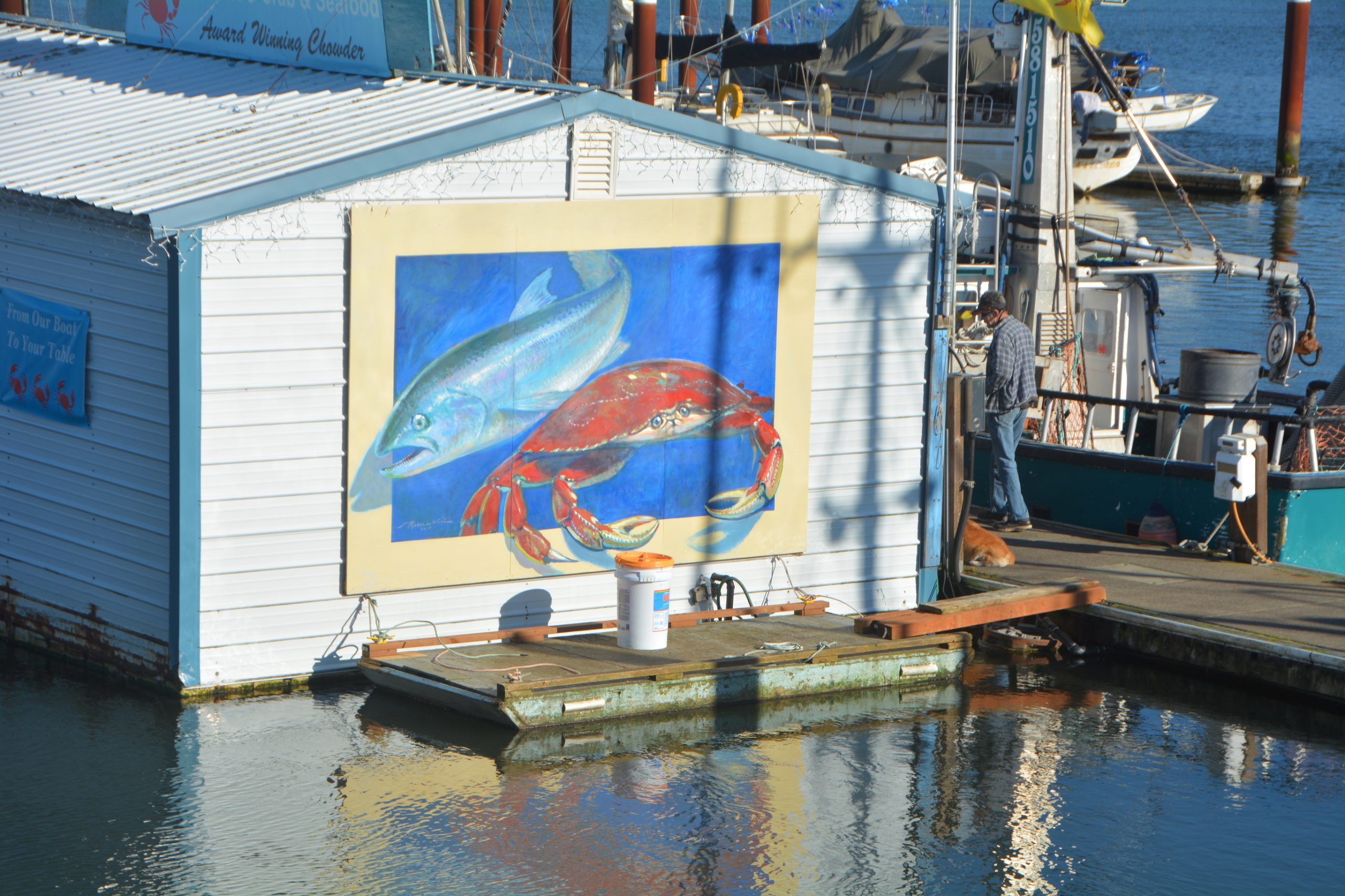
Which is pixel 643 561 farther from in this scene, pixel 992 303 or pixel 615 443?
pixel 992 303

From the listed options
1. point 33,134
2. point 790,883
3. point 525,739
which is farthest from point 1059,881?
point 33,134

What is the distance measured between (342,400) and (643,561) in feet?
6.90

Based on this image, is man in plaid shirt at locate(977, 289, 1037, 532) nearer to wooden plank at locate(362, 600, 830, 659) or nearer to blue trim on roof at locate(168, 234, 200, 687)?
wooden plank at locate(362, 600, 830, 659)

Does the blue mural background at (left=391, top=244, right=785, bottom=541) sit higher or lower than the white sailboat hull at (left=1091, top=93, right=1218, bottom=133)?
lower

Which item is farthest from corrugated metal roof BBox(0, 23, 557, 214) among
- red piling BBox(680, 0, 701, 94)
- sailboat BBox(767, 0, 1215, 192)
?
sailboat BBox(767, 0, 1215, 192)

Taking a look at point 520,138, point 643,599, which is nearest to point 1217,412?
point 643,599

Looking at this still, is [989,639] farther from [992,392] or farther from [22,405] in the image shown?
[22,405]

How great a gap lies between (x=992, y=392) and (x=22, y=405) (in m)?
7.31

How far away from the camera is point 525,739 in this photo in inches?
393

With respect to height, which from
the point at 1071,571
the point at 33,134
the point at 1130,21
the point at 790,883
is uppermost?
the point at 1130,21

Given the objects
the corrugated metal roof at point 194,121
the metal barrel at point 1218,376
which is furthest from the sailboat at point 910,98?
the corrugated metal roof at point 194,121

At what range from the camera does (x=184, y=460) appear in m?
9.84

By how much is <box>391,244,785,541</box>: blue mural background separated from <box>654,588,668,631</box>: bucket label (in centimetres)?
86

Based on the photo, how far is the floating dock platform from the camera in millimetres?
9945
